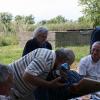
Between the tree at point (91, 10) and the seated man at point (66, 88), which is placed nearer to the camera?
the seated man at point (66, 88)

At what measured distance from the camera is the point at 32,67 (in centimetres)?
338

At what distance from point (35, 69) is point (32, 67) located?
0.03m

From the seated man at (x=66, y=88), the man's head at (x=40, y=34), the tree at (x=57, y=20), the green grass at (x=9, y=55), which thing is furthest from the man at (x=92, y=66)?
the tree at (x=57, y=20)

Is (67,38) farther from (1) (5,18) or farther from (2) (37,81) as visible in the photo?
(2) (37,81)

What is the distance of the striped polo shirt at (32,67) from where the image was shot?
3393 millimetres

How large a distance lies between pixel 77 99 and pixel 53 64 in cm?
49

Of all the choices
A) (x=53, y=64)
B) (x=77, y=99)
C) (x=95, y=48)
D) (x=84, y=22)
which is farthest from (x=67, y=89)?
(x=84, y=22)

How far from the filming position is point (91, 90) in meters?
3.68

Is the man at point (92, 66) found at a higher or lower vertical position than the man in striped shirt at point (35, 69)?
lower

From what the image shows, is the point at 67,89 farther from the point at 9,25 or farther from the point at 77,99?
the point at 9,25

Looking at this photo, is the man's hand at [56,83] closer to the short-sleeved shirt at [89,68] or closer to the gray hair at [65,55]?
the gray hair at [65,55]

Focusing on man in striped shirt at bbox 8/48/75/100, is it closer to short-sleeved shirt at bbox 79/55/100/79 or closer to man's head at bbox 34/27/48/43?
short-sleeved shirt at bbox 79/55/100/79

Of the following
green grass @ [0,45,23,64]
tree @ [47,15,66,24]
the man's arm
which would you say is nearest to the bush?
green grass @ [0,45,23,64]

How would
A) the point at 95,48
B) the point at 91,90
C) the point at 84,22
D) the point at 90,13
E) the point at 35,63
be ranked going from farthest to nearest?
the point at 84,22 < the point at 90,13 < the point at 95,48 < the point at 91,90 < the point at 35,63
